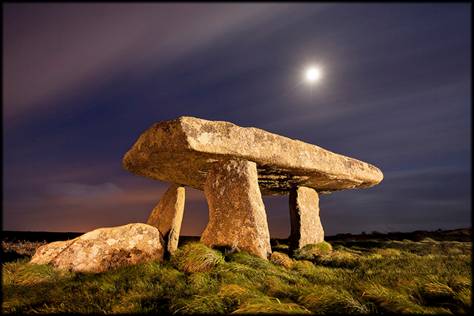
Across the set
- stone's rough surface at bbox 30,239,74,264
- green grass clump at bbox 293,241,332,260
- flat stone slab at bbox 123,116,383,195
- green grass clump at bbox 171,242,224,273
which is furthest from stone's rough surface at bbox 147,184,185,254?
green grass clump at bbox 171,242,224,273

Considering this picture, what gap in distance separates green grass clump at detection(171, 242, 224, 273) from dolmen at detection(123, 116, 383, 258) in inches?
44.9

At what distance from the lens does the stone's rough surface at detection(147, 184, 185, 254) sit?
38.0 feet

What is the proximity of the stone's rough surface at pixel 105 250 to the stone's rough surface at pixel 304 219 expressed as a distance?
5.48m

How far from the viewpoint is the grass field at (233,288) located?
187 inches

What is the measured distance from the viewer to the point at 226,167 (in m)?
9.34

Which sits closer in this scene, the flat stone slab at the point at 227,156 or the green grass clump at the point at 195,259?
the green grass clump at the point at 195,259

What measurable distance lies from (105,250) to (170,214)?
13.6 ft

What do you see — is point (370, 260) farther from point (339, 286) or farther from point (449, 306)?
point (449, 306)

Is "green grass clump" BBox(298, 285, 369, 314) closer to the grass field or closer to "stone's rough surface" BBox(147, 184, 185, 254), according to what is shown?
the grass field

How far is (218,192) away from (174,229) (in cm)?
296

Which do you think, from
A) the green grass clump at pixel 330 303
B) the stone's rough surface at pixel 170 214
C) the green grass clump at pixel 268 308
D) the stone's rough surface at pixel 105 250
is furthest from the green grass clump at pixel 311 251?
the green grass clump at pixel 268 308

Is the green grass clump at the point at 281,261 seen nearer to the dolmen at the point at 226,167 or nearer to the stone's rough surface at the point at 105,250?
the dolmen at the point at 226,167

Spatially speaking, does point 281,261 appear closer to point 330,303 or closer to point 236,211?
point 236,211

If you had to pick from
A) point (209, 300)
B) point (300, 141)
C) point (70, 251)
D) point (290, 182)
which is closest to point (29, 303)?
point (70, 251)
